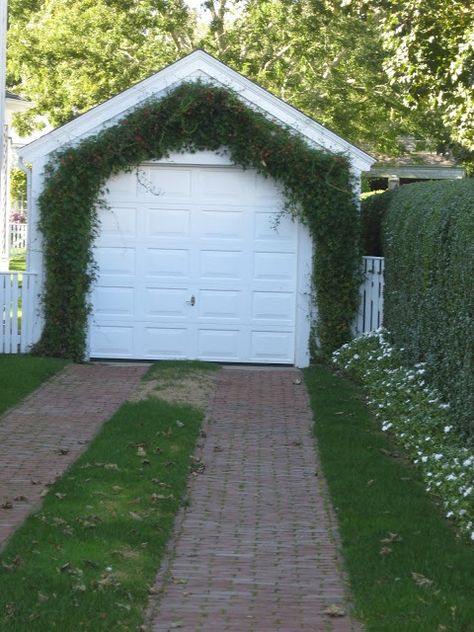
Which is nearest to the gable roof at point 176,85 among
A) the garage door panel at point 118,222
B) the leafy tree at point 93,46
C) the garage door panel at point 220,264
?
the garage door panel at point 118,222

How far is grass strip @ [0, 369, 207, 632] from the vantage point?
19.5ft

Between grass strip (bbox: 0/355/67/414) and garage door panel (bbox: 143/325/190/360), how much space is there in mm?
1262

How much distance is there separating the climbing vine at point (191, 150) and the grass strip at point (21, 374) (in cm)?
65

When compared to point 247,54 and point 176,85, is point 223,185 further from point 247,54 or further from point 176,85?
point 247,54

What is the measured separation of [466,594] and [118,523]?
→ 95.8 inches

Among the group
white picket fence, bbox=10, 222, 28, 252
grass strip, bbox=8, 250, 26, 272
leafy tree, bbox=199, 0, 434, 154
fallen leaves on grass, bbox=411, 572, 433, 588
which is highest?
leafy tree, bbox=199, 0, 434, 154

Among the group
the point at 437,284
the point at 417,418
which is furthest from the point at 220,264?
the point at 417,418

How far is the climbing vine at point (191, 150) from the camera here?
15.7 metres

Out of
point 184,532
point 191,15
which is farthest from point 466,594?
point 191,15

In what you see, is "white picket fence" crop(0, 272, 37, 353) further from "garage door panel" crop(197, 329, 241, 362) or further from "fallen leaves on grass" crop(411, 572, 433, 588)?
"fallen leaves on grass" crop(411, 572, 433, 588)

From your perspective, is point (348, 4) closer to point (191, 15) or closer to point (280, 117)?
point (280, 117)

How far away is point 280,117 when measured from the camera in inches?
626

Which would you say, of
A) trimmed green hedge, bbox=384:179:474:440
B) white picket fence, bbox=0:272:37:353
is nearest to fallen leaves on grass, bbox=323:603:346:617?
trimmed green hedge, bbox=384:179:474:440

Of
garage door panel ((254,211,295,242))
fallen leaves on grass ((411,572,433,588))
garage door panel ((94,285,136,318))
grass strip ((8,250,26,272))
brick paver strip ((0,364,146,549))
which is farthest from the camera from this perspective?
grass strip ((8,250,26,272))
